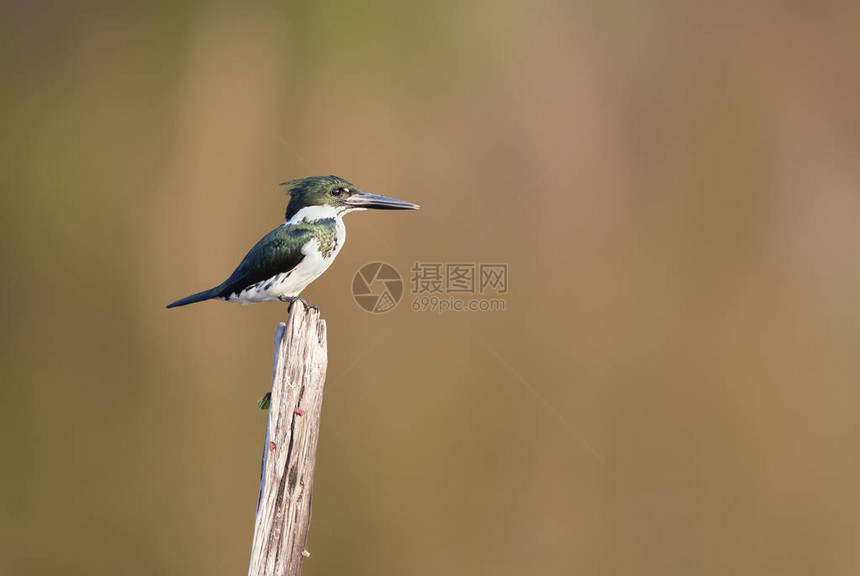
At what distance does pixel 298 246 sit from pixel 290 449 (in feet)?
3.54

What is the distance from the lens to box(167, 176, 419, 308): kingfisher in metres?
3.50

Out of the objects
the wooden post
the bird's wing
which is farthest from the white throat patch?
the wooden post

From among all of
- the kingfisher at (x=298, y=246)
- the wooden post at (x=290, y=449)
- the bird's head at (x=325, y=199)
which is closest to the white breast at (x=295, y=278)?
the kingfisher at (x=298, y=246)

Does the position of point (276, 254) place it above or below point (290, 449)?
above

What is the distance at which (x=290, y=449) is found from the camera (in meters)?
3.07

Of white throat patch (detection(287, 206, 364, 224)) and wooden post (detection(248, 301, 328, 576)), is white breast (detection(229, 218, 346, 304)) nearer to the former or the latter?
white throat patch (detection(287, 206, 364, 224))

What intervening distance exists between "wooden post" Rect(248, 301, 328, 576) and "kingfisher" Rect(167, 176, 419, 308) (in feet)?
1.21

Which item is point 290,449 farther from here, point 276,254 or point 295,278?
point 276,254

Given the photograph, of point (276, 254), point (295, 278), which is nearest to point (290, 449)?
point (295, 278)

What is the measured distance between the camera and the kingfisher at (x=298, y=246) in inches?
138

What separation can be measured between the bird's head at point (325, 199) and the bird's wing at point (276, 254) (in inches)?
6.7

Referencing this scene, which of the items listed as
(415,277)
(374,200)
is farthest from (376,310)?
(374,200)

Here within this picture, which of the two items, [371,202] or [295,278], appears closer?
[295,278]

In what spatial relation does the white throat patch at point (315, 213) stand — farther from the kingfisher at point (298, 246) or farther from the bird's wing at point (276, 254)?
the bird's wing at point (276, 254)
